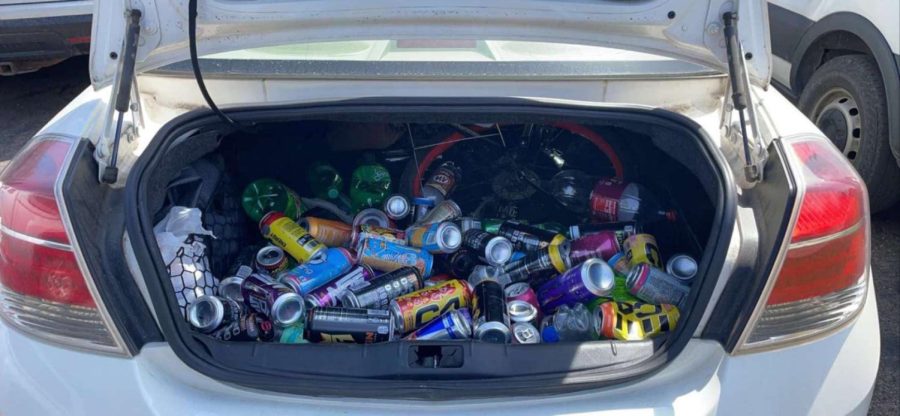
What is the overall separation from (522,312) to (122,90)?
112 centimetres

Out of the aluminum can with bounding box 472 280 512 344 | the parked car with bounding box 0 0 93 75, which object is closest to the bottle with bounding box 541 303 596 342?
the aluminum can with bounding box 472 280 512 344

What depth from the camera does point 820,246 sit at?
61.8 inches

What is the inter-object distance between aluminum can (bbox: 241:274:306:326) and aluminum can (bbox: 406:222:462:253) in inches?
19.4

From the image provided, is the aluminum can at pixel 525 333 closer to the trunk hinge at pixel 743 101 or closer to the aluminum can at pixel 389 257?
the aluminum can at pixel 389 257

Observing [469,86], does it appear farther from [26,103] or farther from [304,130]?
[26,103]

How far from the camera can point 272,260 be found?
7.45 feet

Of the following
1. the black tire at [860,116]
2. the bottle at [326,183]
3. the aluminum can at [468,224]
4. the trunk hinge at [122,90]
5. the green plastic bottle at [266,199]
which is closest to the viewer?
the trunk hinge at [122,90]

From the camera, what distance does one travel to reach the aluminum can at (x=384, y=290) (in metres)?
2.04

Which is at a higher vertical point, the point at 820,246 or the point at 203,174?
the point at 820,246

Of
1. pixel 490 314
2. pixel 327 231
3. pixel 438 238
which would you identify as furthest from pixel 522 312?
pixel 327 231

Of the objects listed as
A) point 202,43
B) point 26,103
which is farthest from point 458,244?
point 26,103

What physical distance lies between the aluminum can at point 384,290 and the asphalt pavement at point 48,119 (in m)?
1.71

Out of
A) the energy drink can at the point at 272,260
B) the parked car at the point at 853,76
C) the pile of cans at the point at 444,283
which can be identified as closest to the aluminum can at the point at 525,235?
the pile of cans at the point at 444,283

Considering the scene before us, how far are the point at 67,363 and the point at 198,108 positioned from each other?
2.29 ft
